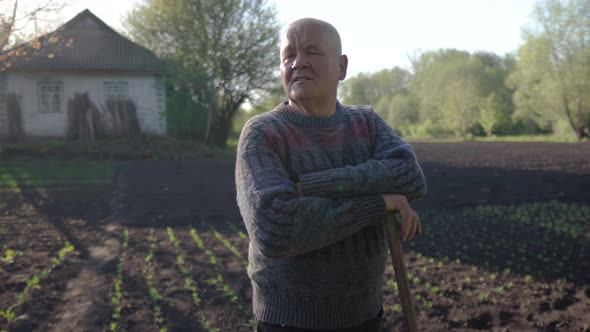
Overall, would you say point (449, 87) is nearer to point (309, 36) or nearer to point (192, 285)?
point (192, 285)

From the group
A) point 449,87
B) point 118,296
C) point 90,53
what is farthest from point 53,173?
point 449,87

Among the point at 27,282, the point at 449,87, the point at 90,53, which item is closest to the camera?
the point at 27,282

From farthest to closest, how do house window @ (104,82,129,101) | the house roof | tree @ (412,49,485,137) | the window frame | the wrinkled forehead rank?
tree @ (412,49,485,137), house window @ (104,82,129,101), the window frame, the house roof, the wrinkled forehead

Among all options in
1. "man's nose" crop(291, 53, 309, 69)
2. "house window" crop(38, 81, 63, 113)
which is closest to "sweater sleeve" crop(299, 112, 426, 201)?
"man's nose" crop(291, 53, 309, 69)

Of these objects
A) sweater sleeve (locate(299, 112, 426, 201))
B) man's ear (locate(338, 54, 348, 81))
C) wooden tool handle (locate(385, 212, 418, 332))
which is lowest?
wooden tool handle (locate(385, 212, 418, 332))

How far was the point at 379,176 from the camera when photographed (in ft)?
5.66

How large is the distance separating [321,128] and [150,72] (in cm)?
2134

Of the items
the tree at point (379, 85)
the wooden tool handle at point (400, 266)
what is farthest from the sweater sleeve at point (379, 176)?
the tree at point (379, 85)

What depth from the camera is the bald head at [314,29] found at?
171cm

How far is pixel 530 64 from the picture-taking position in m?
30.7

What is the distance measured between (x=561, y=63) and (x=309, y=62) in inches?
1171

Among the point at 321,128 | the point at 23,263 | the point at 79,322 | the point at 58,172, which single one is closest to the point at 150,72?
the point at 58,172

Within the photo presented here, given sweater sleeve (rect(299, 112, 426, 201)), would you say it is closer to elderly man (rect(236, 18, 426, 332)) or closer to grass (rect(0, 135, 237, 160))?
elderly man (rect(236, 18, 426, 332))

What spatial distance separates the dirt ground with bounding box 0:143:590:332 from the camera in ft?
13.3
